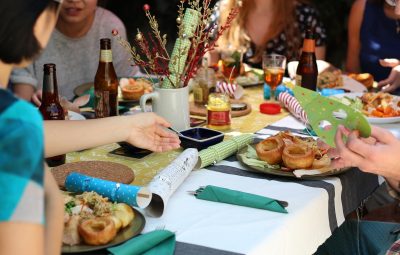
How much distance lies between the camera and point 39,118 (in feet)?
3.09

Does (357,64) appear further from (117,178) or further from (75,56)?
(117,178)

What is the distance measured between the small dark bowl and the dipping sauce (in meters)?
0.22

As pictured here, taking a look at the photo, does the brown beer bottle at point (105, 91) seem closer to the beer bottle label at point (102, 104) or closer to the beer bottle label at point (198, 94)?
the beer bottle label at point (102, 104)

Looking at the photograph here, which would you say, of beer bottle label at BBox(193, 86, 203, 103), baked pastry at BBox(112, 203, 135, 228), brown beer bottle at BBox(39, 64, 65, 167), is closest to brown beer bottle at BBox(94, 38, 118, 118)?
brown beer bottle at BBox(39, 64, 65, 167)

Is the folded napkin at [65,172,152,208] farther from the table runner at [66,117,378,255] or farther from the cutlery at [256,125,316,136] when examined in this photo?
the cutlery at [256,125,316,136]

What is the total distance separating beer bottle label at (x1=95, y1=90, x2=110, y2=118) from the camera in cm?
236

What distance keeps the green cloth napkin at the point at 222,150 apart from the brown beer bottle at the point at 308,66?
69 centimetres

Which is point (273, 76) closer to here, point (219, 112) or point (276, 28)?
point (219, 112)

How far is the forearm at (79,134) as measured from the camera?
5.35ft

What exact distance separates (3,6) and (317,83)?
7.01 ft

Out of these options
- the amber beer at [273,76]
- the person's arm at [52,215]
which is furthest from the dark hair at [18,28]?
the amber beer at [273,76]

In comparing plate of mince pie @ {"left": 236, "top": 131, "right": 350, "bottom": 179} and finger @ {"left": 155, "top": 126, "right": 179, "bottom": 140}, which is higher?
finger @ {"left": 155, "top": 126, "right": 179, "bottom": 140}

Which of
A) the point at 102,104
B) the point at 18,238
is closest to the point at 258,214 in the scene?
the point at 18,238

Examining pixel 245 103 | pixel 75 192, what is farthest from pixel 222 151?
pixel 245 103
